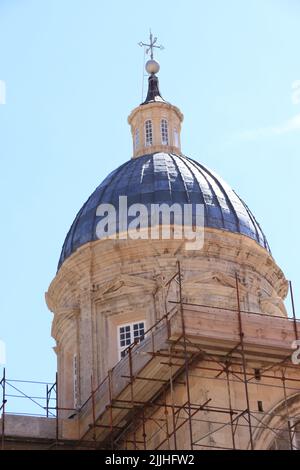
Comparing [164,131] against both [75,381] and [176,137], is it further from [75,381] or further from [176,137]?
[75,381]

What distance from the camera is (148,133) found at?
4944 centimetres

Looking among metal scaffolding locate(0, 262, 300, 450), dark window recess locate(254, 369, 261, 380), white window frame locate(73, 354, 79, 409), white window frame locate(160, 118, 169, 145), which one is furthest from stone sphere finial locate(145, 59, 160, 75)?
dark window recess locate(254, 369, 261, 380)

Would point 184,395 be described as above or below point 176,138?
below

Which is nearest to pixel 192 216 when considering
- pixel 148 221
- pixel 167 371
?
pixel 148 221

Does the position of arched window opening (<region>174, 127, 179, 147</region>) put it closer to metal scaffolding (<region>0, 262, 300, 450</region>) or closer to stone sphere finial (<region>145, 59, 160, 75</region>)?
stone sphere finial (<region>145, 59, 160, 75</region>)

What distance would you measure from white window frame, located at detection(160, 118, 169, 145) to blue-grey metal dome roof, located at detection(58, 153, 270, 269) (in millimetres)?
2301

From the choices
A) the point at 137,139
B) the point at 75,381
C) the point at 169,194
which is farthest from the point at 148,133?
the point at 75,381

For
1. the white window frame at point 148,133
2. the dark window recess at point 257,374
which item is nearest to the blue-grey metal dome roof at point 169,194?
the white window frame at point 148,133

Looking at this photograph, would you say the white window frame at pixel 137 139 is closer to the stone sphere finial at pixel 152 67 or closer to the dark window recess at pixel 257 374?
the stone sphere finial at pixel 152 67

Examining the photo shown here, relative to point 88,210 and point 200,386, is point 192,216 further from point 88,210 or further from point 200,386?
point 200,386

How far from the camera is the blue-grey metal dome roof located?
44344mm

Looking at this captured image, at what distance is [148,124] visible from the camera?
1957 inches

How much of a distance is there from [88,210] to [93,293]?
355 centimetres

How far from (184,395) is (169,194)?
37.5 feet
